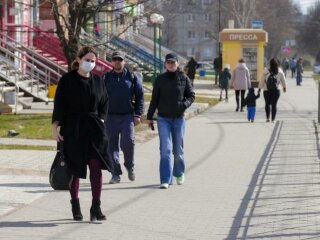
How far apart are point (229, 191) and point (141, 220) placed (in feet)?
7.96

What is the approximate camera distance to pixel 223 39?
157 feet

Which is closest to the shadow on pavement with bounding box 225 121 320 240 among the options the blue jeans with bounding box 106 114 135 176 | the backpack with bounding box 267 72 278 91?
the blue jeans with bounding box 106 114 135 176

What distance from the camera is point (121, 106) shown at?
11.9 m

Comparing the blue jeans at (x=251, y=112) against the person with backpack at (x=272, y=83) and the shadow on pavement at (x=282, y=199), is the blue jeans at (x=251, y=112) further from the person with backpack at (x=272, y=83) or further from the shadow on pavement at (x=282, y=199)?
the shadow on pavement at (x=282, y=199)

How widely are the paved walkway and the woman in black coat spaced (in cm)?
37

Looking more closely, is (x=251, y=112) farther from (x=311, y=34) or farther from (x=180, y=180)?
(x=311, y=34)

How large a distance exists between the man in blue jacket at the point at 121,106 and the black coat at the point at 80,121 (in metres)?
2.72

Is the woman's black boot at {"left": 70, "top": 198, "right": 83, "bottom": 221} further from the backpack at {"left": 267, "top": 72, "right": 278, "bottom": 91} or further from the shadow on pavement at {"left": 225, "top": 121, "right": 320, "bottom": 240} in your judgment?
the backpack at {"left": 267, "top": 72, "right": 278, "bottom": 91}

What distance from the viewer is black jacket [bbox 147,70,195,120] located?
1157cm

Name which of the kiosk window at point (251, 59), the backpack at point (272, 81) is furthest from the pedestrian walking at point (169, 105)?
the kiosk window at point (251, 59)

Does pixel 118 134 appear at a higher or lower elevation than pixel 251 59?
lower

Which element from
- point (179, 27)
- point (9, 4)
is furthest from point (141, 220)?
point (179, 27)

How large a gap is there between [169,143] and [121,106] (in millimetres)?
823

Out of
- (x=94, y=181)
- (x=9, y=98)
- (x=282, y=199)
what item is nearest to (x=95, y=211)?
(x=94, y=181)
